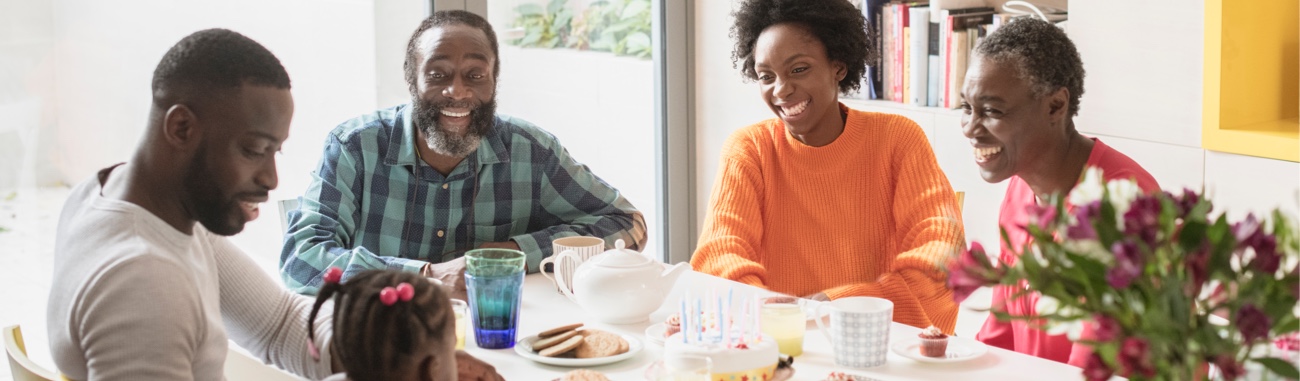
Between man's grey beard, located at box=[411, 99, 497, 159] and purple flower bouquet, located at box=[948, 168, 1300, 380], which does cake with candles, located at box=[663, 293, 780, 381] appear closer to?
purple flower bouquet, located at box=[948, 168, 1300, 380]

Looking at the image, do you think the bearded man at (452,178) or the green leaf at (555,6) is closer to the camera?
the bearded man at (452,178)

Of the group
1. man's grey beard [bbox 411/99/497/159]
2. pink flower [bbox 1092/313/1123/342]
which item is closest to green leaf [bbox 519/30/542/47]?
man's grey beard [bbox 411/99/497/159]

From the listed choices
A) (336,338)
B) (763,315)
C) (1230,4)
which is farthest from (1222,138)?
(336,338)

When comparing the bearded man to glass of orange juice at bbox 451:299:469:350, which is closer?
Result: glass of orange juice at bbox 451:299:469:350

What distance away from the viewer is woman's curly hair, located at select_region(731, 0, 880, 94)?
2564 mm

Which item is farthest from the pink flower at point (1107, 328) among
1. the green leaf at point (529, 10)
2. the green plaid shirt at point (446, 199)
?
the green leaf at point (529, 10)

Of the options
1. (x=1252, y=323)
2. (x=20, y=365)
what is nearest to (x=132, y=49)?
(x=20, y=365)

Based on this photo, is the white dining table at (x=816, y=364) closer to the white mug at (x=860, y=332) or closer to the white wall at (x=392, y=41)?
the white mug at (x=860, y=332)

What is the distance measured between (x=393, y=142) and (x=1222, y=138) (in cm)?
171

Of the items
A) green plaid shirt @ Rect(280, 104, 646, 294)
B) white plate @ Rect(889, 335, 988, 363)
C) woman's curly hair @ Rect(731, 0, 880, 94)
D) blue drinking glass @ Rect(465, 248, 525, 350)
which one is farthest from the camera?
woman's curly hair @ Rect(731, 0, 880, 94)

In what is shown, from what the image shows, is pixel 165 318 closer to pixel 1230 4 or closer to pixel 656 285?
pixel 656 285

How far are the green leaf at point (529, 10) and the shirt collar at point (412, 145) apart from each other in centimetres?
106

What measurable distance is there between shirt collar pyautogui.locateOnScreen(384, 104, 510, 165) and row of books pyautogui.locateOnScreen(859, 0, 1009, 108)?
1278mm

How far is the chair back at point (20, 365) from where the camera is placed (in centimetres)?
145
